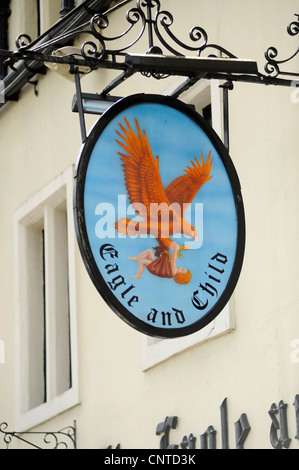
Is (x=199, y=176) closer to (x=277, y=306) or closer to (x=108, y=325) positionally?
(x=277, y=306)

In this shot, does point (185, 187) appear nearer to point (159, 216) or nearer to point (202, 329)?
point (159, 216)

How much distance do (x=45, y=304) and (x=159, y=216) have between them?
6694 millimetres

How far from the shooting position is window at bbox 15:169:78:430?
42.3 ft

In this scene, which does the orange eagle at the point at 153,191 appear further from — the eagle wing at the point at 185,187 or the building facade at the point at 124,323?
the building facade at the point at 124,323

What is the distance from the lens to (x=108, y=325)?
38.8ft

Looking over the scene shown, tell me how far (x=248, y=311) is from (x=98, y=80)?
3.90 metres

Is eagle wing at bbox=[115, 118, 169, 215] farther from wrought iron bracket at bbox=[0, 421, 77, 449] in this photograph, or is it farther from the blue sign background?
wrought iron bracket at bbox=[0, 421, 77, 449]

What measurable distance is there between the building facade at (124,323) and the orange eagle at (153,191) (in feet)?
1.67

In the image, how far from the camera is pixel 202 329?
389 inches

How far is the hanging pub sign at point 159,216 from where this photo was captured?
22.7ft

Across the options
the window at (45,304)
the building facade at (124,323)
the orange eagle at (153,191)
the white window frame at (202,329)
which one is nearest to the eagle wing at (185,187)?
the orange eagle at (153,191)

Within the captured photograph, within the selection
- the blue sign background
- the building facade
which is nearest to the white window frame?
the building facade
